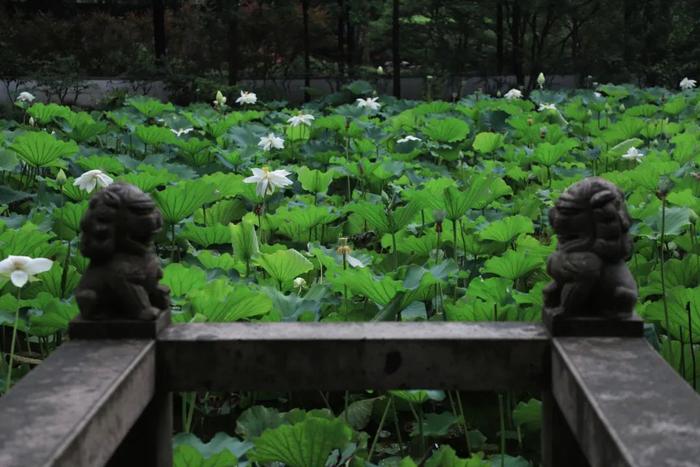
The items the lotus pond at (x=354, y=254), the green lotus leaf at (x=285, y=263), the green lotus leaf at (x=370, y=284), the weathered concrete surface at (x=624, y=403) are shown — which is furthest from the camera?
the green lotus leaf at (x=285, y=263)

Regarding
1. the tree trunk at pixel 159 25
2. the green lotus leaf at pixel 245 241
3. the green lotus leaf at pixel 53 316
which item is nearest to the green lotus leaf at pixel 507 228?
the green lotus leaf at pixel 245 241

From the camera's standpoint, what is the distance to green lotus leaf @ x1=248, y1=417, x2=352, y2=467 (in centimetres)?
142

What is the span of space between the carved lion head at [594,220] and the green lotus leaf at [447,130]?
9.27 ft

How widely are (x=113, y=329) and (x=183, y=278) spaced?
62cm

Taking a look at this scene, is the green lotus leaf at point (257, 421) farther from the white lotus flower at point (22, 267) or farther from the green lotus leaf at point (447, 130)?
the green lotus leaf at point (447, 130)

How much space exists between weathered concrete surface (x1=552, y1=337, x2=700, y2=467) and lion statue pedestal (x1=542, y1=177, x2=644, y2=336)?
31mm

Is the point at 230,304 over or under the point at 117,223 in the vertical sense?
under

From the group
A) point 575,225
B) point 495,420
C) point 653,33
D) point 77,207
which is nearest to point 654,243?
point 495,420

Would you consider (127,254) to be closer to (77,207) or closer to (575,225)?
(575,225)

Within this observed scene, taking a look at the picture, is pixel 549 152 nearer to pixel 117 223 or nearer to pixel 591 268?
pixel 591 268

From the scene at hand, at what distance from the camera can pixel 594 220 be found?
155 centimetres

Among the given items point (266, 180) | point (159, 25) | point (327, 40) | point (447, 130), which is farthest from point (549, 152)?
point (327, 40)

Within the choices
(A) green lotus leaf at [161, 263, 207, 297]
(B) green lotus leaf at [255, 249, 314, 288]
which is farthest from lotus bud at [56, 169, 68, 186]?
(A) green lotus leaf at [161, 263, 207, 297]

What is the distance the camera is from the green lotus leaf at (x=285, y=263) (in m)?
2.33
